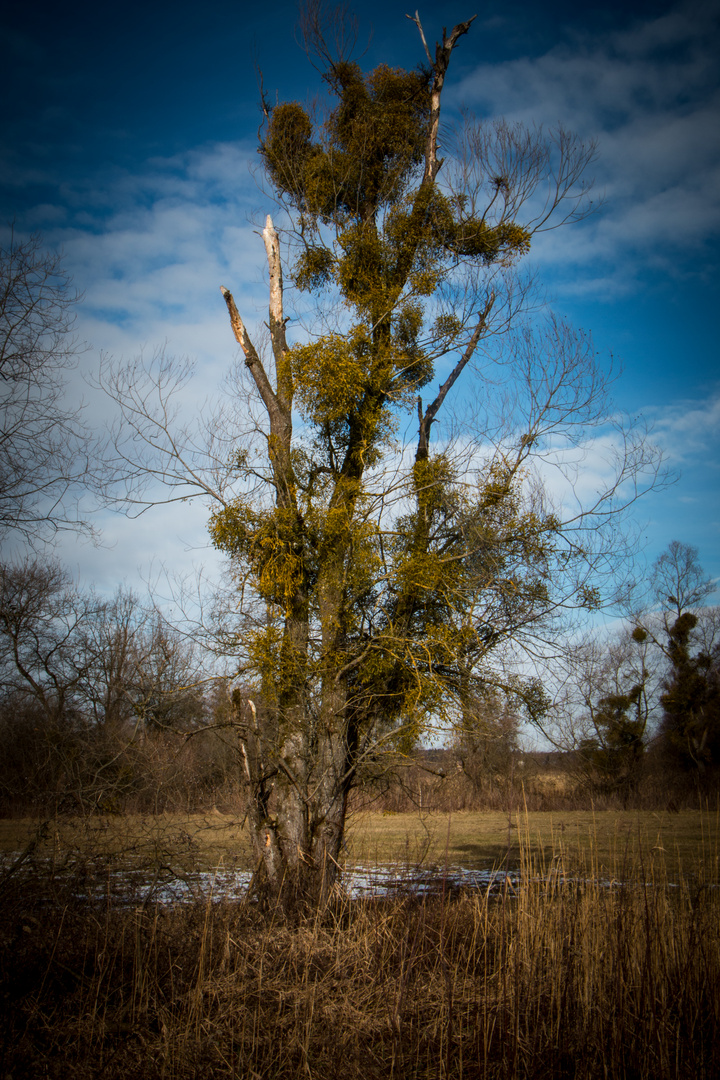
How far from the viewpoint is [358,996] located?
11.4ft

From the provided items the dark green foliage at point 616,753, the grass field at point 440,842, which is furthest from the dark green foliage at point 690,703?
the grass field at point 440,842

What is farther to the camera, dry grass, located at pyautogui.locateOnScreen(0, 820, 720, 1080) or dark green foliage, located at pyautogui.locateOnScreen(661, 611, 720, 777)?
dark green foliage, located at pyautogui.locateOnScreen(661, 611, 720, 777)

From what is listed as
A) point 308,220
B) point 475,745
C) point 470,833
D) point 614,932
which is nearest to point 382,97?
point 308,220

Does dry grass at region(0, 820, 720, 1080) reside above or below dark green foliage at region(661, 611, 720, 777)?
below

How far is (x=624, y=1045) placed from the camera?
2.96 meters

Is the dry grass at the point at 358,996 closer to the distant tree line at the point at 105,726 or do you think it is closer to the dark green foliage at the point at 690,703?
the distant tree line at the point at 105,726

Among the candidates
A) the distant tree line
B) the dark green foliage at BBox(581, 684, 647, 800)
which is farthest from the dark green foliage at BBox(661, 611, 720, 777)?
the distant tree line

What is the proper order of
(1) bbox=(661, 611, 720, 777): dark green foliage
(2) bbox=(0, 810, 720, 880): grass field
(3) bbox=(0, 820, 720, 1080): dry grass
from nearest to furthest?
(3) bbox=(0, 820, 720, 1080): dry grass, (2) bbox=(0, 810, 720, 880): grass field, (1) bbox=(661, 611, 720, 777): dark green foliage

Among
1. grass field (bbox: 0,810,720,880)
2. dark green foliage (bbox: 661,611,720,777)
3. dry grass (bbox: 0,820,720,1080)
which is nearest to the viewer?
dry grass (bbox: 0,820,720,1080)

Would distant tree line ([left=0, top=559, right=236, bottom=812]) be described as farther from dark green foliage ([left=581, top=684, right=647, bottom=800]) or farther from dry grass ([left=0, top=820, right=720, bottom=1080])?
dark green foliage ([left=581, top=684, right=647, bottom=800])

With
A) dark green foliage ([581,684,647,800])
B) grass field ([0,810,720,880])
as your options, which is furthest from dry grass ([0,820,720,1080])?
dark green foliage ([581,684,647,800])

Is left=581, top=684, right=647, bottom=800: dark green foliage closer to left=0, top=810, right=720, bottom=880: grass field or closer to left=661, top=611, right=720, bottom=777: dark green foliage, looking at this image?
left=661, top=611, right=720, bottom=777: dark green foliage

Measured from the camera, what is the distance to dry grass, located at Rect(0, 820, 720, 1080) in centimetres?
282

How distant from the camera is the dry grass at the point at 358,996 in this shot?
2.82 meters
